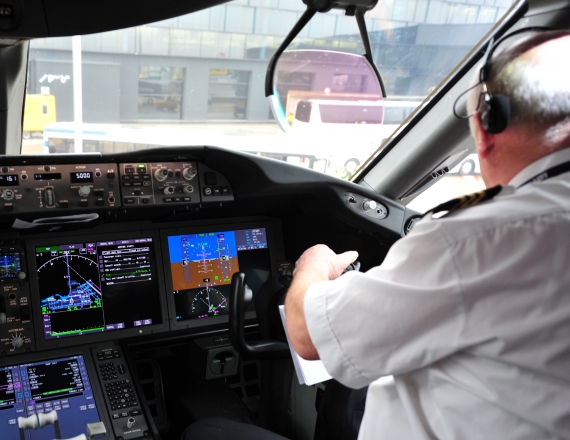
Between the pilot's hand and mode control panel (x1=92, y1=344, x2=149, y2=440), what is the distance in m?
0.75

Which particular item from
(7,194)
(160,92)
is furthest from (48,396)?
(160,92)

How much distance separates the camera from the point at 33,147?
1.96m

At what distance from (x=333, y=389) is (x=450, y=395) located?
89 centimetres

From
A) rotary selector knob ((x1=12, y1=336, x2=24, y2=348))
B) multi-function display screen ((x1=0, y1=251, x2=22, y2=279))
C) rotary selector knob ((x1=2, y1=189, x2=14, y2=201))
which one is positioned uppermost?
rotary selector knob ((x1=2, y1=189, x2=14, y2=201))

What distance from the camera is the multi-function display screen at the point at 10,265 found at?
1.84m

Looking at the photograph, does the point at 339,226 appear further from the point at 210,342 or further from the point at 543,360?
the point at 543,360

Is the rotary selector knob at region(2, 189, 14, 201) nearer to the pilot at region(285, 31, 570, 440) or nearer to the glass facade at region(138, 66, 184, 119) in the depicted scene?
the glass facade at region(138, 66, 184, 119)

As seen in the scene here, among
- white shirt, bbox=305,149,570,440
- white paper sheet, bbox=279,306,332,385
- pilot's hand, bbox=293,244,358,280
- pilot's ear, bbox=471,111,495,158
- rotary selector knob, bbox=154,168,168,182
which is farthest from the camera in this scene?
rotary selector knob, bbox=154,168,168,182

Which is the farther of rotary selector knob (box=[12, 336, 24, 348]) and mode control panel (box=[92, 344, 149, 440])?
rotary selector knob (box=[12, 336, 24, 348])

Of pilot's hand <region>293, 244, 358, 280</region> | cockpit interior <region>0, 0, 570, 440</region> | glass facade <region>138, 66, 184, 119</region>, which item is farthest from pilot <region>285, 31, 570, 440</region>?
glass facade <region>138, 66, 184, 119</region>

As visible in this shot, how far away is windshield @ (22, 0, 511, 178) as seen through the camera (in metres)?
1.90

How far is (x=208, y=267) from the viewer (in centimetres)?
216

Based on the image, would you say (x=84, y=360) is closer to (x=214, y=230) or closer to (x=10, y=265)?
(x=10, y=265)

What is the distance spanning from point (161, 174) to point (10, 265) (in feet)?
1.85
